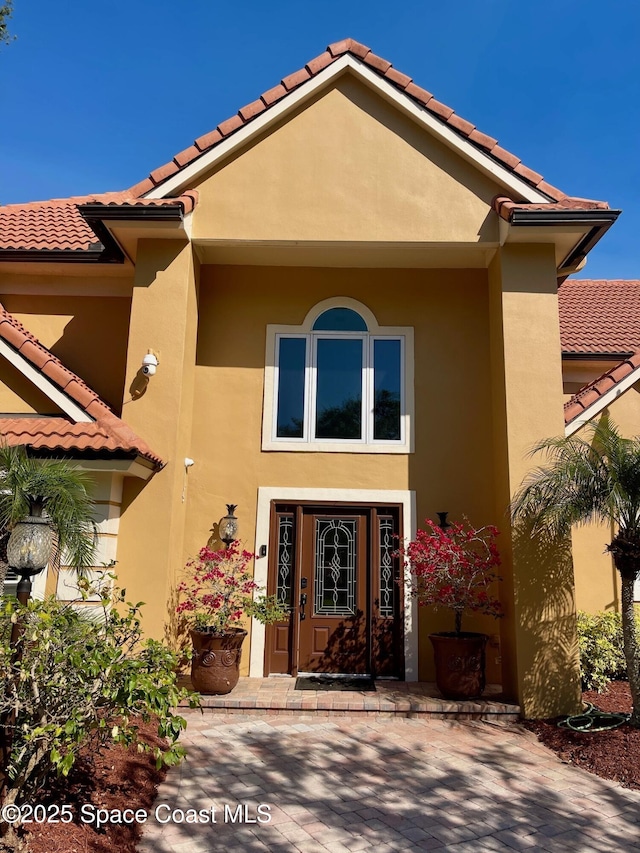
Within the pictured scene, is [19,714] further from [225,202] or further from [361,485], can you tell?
[225,202]

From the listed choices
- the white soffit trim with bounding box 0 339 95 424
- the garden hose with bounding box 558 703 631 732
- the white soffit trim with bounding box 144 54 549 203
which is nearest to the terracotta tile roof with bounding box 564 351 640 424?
the white soffit trim with bounding box 144 54 549 203

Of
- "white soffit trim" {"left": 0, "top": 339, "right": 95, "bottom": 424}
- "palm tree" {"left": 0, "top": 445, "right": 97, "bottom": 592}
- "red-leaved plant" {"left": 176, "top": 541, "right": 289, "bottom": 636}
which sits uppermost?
"white soffit trim" {"left": 0, "top": 339, "right": 95, "bottom": 424}

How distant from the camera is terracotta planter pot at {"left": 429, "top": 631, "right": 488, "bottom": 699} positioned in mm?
8734

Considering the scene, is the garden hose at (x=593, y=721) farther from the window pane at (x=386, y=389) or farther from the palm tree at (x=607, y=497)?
the window pane at (x=386, y=389)

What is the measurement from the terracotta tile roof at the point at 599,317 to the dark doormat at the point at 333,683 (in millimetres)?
7278

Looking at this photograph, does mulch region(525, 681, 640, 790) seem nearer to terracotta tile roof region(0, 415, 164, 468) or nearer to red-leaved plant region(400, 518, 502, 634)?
red-leaved plant region(400, 518, 502, 634)

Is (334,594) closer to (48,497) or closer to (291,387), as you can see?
(291,387)

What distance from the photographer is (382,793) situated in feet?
19.7

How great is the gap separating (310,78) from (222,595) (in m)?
8.63

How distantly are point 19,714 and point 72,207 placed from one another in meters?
12.4

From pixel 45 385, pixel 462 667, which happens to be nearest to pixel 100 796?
pixel 462 667

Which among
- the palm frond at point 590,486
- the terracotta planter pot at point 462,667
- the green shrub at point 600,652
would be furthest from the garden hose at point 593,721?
the palm frond at point 590,486

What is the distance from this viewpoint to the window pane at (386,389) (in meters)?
10.8

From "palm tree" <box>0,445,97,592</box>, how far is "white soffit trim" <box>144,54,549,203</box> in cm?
616
